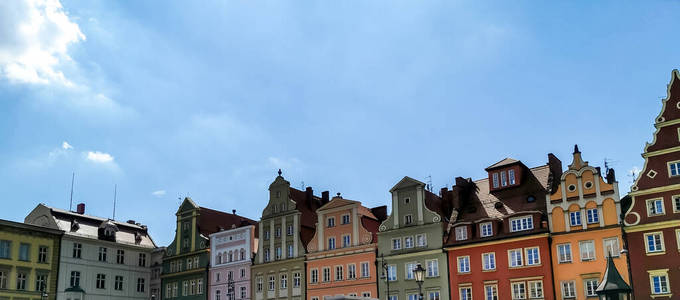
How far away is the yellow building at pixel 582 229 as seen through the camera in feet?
163

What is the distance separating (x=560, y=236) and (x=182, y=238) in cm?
4227

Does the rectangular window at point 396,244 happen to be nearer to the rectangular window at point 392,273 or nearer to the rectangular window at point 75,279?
the rectangular window at point 392,273

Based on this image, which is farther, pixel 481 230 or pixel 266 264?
pixel 266 264

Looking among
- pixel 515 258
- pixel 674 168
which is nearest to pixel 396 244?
pixel 515 258

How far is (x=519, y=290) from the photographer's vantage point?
174 feet

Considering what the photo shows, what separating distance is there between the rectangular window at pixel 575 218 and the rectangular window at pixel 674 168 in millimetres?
6826

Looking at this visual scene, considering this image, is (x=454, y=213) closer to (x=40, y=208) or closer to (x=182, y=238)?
(x=182, y=238)

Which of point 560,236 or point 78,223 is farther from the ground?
point 78,223

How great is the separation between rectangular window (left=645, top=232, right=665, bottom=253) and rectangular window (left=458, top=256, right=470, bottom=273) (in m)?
13.7

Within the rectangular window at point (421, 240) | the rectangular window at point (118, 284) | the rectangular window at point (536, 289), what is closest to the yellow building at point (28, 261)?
the rectangular window at point (118, 284)

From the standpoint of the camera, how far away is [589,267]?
5000 cm

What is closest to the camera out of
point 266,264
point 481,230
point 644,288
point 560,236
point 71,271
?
point 644,288

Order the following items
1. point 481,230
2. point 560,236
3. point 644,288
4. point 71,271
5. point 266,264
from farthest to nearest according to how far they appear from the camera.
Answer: point 71,271 → point 266,264 → point 481,230 → point 560,236 → point 644,288

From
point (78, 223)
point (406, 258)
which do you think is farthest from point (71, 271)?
point (406, 258)
